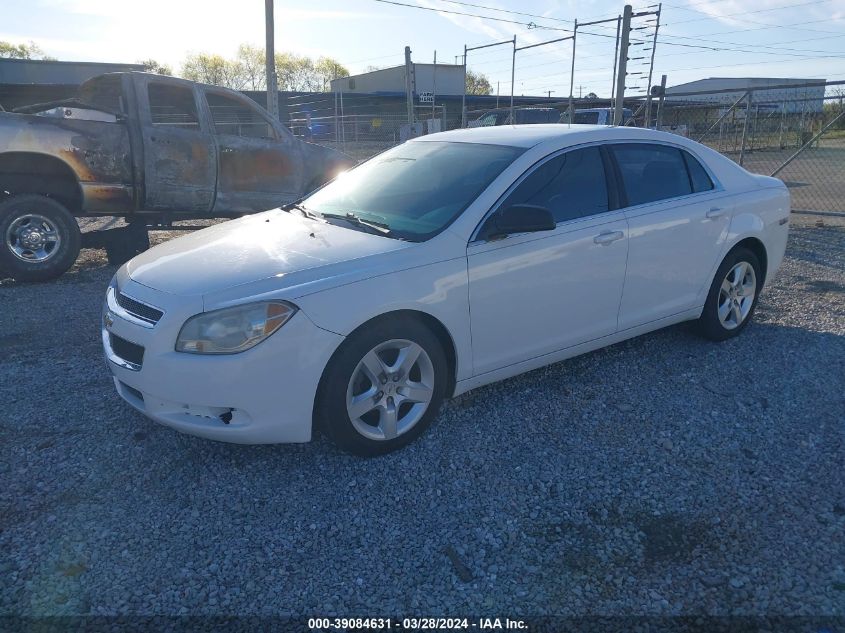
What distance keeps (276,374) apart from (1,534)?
4.33ft

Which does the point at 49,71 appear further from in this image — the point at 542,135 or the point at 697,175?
the point at 697,175

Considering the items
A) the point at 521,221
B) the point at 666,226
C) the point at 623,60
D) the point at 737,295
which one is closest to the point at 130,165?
the point at 521,221

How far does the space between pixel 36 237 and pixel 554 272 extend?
5.72 metres

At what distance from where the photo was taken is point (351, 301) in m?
3.20

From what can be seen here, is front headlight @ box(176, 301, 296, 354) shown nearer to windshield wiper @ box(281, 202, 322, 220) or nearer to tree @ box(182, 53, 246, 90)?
windshield wiper @ box(281, 202, 322, 220)

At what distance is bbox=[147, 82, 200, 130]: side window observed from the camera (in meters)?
7.80

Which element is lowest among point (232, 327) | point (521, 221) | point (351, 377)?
point (351, 377)

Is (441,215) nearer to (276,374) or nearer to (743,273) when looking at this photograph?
(276,374)

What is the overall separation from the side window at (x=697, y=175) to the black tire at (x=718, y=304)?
55cm

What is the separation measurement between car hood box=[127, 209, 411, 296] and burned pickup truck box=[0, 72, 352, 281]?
3.78 m

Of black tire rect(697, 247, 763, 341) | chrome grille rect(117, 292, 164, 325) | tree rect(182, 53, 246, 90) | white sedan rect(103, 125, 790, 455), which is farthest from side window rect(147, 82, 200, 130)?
tree rect(182, 53, 246, 90)

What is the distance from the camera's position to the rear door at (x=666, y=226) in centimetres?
437

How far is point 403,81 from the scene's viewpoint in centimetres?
4650

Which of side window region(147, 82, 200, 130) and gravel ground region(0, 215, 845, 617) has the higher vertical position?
side window region(147, 82, 200, 130)
